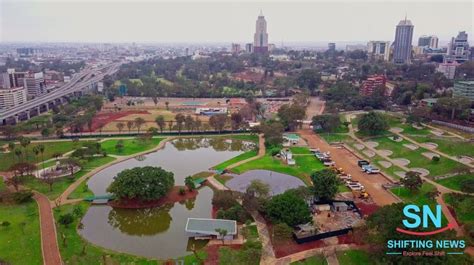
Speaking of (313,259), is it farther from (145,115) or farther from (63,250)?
(145,115)

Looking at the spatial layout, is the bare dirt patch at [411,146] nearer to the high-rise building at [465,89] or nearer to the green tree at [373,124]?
the green tree at [373,124]

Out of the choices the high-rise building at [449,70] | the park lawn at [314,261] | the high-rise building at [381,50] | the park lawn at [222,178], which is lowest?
the park lawn at [222,178]

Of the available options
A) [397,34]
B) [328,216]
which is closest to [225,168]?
[328,216]

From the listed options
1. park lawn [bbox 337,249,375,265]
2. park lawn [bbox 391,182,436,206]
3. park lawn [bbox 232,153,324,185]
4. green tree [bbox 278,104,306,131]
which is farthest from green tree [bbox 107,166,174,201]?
green tree [bbox 278,104,306,131]

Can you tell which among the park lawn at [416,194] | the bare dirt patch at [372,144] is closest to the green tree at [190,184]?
the park lawn at [416,194]

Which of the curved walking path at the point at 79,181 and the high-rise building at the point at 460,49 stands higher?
the high-rise building at the point at 460,49

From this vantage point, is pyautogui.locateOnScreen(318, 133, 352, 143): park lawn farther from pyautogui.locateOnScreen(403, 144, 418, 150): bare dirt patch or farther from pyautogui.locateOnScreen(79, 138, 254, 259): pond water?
pyautogui.locateOnScreen(79, 138, 254, 259): pond water
